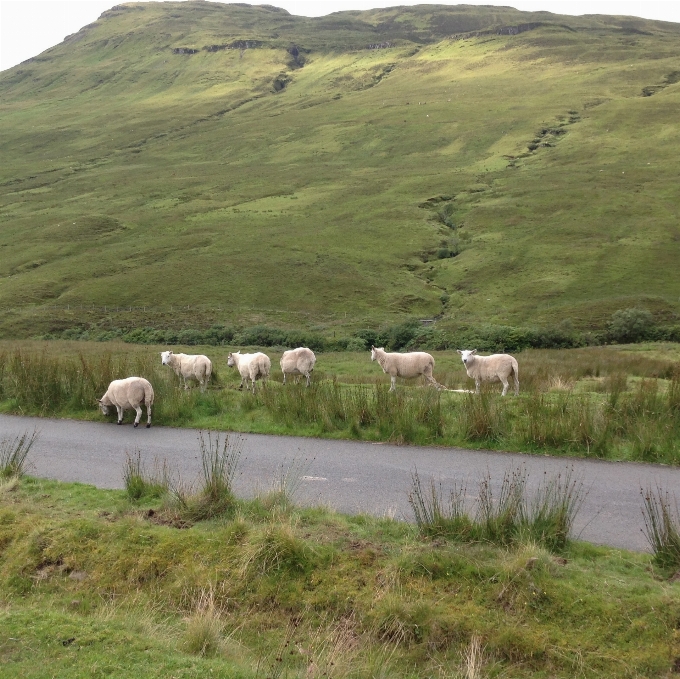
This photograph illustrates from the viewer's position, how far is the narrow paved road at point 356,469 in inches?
437

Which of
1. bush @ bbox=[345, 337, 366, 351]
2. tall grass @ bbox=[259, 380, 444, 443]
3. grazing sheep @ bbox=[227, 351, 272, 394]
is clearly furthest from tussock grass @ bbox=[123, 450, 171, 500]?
bush @ bbox=[345, 337, 366, 351]

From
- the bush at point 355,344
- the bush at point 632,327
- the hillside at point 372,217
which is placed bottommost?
the bush at point 632,327

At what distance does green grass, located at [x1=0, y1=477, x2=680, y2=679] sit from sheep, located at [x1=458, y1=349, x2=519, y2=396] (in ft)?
46.6

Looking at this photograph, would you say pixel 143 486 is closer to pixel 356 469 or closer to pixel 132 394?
pixel 356 469

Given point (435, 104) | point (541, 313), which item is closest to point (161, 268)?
point (541, 313)

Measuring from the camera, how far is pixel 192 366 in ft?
83.4

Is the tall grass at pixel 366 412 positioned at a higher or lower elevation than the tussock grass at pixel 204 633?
lower

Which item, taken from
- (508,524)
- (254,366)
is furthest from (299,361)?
(508,524)

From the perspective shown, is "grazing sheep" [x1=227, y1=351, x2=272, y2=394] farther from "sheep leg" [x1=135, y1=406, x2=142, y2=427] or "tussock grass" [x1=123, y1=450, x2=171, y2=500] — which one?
"tussock grass" [x1=123, y1=450, x2=171, y2=500]

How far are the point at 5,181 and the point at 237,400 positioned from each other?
546 feet

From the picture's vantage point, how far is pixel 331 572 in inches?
352

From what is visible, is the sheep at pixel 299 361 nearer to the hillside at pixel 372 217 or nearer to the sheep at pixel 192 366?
the sheep at pixel 192 366

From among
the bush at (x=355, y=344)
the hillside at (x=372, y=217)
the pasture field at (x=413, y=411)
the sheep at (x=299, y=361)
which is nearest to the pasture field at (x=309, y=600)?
the pasture field at (x=413, y=411)

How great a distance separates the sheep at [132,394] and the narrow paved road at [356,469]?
3.86 feet
